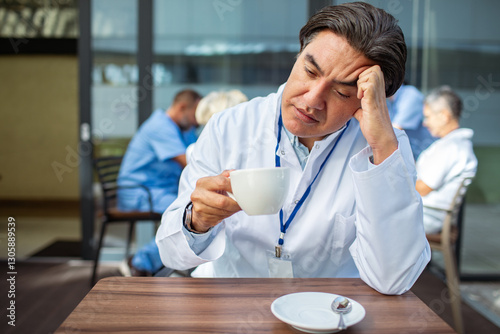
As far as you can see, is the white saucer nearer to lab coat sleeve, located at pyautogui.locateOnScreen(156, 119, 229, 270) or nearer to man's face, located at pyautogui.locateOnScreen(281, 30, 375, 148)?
lab coat sleeve, located at pyautogui.locateOnScreen(156, 119, 229, 270)

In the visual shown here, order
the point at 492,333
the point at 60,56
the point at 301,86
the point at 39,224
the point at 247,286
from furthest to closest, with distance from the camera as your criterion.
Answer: the point at 60,56 < the point at 39,224 < the point at 492,333 < the point at 301,86 < the point at 247,286

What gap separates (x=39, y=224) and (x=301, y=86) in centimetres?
517

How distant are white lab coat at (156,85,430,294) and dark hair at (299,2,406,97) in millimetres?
232

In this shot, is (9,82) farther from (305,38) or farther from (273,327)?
(273,327)

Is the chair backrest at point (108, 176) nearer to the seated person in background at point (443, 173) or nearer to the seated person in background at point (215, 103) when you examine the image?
the seated person in background at point (215, 103)

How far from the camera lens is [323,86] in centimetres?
115

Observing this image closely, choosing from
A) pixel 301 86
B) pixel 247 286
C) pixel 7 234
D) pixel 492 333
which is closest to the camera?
pixel 247 286

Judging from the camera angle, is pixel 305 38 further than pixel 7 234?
No

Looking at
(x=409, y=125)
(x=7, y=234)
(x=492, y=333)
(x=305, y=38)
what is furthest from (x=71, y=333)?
(x=7, y=234)

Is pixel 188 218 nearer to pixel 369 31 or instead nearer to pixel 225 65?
pixel 369 31

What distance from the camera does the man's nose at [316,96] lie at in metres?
1.15

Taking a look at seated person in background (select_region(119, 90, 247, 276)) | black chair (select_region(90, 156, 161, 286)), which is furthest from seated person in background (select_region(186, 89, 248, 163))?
black chair (select_region(90, 156, 161, 286))

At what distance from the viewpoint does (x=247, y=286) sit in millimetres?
1038

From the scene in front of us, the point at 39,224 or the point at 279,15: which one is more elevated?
the point at 279,15
